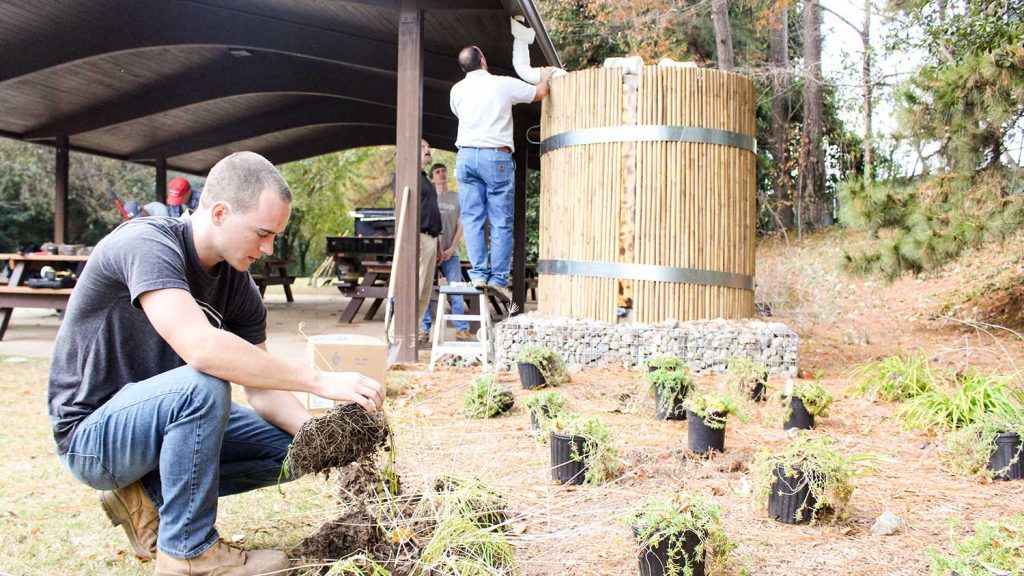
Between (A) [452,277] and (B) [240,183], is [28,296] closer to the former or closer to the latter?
(A) [452,277]

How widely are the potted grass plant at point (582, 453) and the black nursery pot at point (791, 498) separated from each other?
650 mm

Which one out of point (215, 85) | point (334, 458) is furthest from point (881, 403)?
Answer: point (215, 85)

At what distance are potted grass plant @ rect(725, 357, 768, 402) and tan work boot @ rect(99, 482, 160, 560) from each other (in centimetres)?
337

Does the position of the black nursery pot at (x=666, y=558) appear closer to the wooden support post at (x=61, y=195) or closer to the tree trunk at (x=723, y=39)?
the wooden support post at (x=61, y=195)

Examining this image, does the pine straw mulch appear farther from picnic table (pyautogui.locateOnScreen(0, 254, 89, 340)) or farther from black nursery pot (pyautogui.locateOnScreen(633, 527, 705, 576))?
picnic table (pyautogui.locateOnScreen(0, 254, 89, 340))

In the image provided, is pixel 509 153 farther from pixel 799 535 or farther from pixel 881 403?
pixel 799 535

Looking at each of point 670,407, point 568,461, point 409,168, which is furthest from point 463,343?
point 568,461

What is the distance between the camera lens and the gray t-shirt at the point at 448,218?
8922mm

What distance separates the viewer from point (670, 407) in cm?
430

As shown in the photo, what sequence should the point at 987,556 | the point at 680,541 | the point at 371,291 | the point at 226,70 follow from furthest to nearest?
the point at 226,70, the point at 371,291, the point at 680,541, the point at 987,556

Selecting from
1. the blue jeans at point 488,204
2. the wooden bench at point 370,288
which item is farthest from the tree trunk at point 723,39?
the blue jeans at point 488,204

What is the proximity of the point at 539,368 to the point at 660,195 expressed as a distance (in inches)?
67.3

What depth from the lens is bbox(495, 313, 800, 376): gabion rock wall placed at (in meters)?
5.68

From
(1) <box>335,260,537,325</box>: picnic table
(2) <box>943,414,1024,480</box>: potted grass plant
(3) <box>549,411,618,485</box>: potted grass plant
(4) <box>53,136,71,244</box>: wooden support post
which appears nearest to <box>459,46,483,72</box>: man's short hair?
(1) <box>335,260,537,325</box>: picnic table
